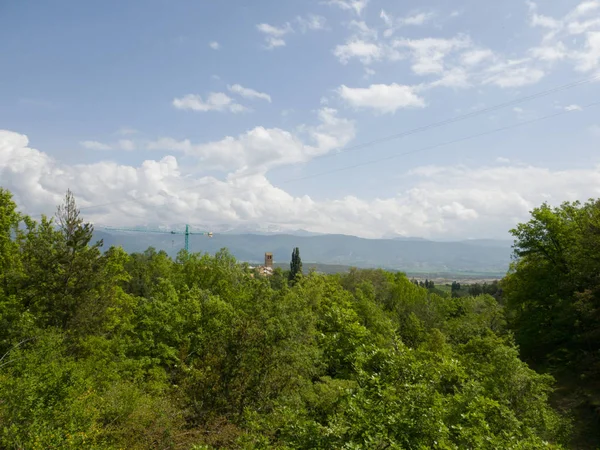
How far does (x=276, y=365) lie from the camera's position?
1338cm

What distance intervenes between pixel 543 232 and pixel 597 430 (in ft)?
42.3

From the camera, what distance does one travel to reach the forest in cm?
811

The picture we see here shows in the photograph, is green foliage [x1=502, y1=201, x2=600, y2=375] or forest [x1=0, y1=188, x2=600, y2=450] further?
green foliage [x1=502, y1=201, x2=600, y2=375]

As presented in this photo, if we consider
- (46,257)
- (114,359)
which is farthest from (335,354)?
(46,257)

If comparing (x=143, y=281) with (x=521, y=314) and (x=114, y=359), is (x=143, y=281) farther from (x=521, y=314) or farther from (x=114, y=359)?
(x=521, y=314)

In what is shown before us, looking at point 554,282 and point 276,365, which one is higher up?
point 554,282

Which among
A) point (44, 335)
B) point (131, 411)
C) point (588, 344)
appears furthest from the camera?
point (588, 344)

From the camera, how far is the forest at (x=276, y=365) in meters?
8.11

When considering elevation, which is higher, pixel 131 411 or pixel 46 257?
pixel 46 257

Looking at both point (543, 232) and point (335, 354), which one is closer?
point (335, 354)

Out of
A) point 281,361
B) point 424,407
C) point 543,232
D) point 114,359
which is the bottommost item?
point 114,359

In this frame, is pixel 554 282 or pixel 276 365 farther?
pixel 554 282

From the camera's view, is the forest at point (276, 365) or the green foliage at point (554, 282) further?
the green foliage at point (554, 282)

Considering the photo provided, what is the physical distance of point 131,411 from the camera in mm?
10930
